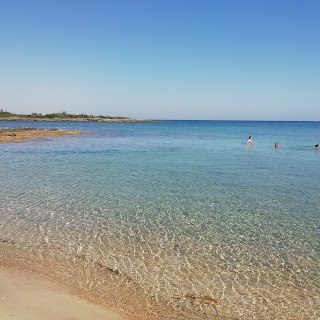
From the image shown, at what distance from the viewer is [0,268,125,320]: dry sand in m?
6.42

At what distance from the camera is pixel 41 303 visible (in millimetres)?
6875

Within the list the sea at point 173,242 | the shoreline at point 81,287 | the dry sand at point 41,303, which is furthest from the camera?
the sea at point 173,242

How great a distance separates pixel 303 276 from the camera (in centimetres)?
835

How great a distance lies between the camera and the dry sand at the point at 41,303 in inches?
253

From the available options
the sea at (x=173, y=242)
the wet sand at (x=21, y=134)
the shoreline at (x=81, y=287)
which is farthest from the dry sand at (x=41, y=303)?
the wet sand at (x=21, y=134)

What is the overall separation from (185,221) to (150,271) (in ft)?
12.8

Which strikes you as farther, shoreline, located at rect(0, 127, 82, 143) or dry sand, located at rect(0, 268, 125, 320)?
shoreline, located at rect(0, 127, 82, 143)

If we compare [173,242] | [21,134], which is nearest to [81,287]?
[173,242]

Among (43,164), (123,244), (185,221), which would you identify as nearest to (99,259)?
(123,244)

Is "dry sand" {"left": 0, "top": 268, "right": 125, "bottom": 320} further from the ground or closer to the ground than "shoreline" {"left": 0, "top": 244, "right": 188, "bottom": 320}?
further from the ground

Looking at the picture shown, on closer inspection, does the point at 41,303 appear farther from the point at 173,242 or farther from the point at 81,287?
the point at 173,242

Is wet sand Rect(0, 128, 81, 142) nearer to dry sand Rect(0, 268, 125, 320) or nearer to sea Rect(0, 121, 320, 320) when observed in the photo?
sea Rect(0, 121, 320, 320)

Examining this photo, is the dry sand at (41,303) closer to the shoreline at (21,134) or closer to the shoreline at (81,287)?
the shoreline at (81,287)

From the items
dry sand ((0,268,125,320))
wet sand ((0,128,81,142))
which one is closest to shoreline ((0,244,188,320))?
dry sand ((0,268,125,320))
